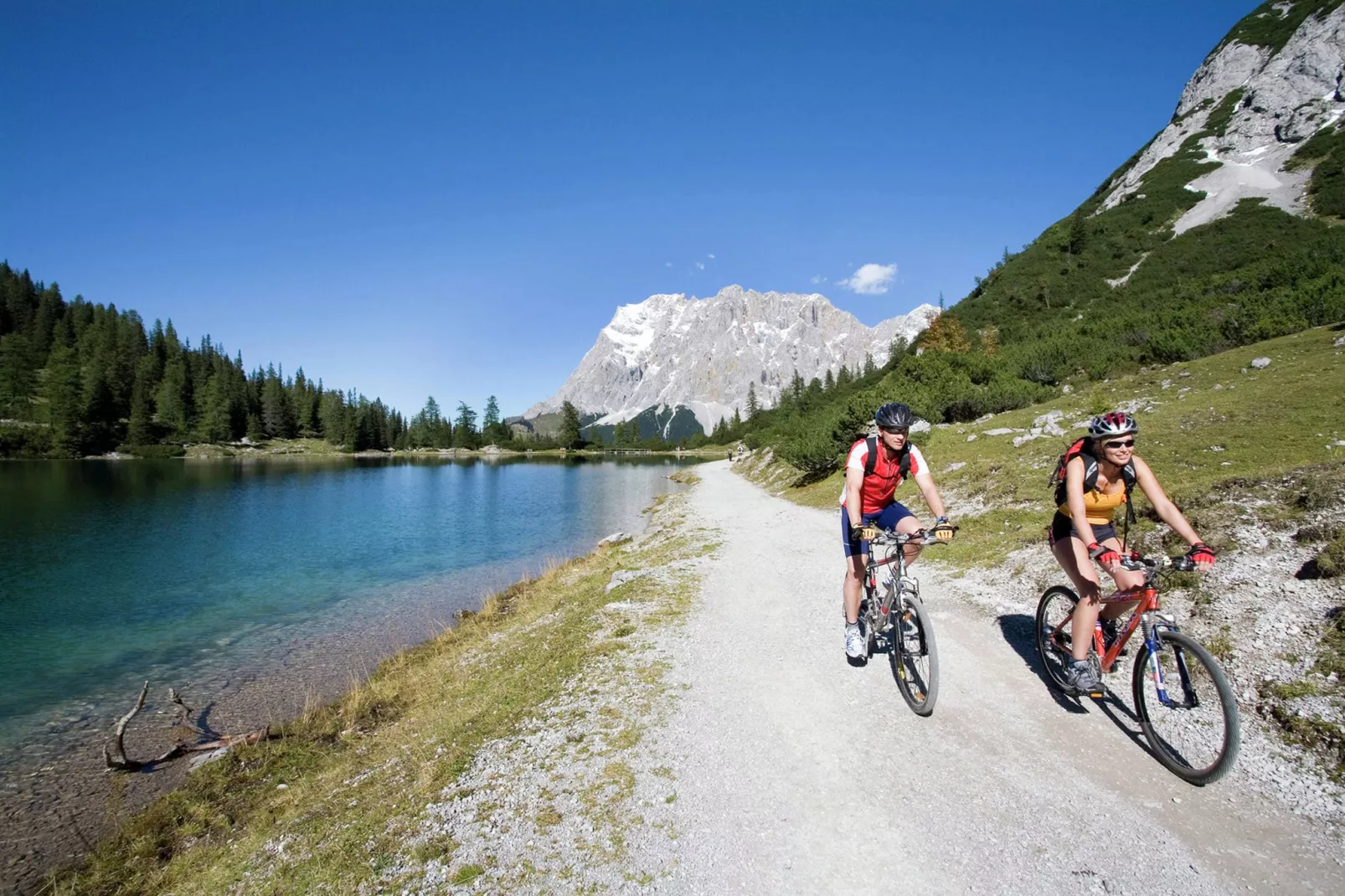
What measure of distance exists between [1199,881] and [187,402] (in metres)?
212

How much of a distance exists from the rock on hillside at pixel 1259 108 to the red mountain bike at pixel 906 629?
8034cm

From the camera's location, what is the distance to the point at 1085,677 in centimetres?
624

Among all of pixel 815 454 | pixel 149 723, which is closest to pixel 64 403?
pixel 149 723

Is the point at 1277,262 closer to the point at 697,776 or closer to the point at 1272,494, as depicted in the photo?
the point at 1272,494

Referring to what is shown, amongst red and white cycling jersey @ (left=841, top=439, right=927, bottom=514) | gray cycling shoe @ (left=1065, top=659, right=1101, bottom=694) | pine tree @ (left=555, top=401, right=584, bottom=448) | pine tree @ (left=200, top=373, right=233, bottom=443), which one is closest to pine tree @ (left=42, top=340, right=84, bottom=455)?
pine tree @ (left=200, top=373, right=233, bottom=443)

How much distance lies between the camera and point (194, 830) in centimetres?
775

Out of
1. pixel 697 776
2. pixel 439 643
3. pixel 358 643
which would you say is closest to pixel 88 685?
pixel 358 643

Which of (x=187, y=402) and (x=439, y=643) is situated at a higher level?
(x=187, y=402)

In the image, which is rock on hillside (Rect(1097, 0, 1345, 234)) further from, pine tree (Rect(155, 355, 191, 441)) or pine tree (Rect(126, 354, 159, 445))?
pine tree (Rect(155, 355, 191, 441))

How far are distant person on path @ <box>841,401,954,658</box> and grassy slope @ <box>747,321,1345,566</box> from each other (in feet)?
21.8

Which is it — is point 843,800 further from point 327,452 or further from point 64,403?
point 327,452

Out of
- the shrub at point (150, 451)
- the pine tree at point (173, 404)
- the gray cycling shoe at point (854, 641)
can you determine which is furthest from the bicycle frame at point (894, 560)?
the pine tree at point (173, 404)

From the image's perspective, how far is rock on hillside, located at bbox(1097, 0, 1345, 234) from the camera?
6519 centimetres

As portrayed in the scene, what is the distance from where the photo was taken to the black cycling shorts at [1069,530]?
632cm
